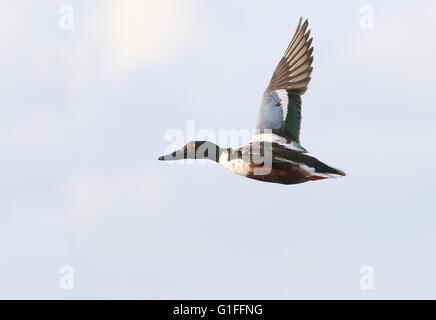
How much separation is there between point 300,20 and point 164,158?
3.57 metres

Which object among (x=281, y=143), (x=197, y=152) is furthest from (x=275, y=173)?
(x=197, y=152)

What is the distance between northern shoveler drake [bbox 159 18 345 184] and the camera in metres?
37.0

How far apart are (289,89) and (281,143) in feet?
4.53

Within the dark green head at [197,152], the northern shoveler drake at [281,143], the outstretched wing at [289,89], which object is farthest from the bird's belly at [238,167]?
the outstretched wing at [289,89]

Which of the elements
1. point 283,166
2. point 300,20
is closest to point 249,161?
point 283,166

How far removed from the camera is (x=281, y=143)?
124ft

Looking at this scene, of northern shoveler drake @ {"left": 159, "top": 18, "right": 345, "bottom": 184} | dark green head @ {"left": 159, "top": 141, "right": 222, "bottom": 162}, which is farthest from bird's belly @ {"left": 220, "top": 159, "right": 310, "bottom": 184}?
dark green head @ {"left": 159, "top": 141, "right": 222, "bottom": 162}

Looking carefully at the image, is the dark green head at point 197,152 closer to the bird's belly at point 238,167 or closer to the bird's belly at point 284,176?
the bird's belly at point 238,167

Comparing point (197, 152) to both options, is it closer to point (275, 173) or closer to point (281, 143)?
point (281, 143)

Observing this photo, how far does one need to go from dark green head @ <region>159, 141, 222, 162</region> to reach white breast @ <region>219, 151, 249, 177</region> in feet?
0.80

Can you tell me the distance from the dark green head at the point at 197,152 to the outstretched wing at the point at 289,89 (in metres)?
0.92

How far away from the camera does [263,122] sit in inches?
1503
